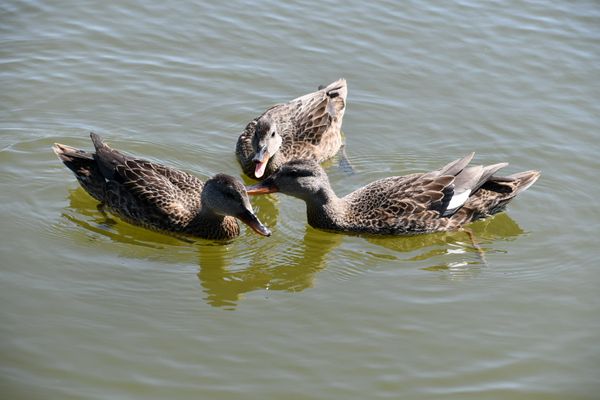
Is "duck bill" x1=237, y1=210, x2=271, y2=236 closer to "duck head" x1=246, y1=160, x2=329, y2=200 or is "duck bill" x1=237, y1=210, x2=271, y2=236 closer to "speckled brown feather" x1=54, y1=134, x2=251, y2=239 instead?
"speckled brown feather" x1=54, y1=134, x2=251, y2=239

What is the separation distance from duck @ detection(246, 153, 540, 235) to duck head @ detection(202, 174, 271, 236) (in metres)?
0.72

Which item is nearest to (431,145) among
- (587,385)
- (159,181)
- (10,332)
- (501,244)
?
(501,244)

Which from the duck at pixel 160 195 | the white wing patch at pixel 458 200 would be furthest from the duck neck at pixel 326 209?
the white wing patch at pixel 458 200

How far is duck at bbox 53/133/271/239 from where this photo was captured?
9719 mm

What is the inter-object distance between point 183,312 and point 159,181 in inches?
76.4

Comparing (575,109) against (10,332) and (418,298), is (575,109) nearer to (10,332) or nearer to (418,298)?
(418,298)

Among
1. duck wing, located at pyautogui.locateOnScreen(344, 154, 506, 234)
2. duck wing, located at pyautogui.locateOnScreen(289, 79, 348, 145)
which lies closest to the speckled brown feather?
duck wing, located at pyautogui.locateOnScreen(344, 154, 506, 234)

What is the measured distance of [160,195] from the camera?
10.0m

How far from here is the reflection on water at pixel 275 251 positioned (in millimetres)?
9422

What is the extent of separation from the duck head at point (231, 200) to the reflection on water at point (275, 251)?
0.38 meters

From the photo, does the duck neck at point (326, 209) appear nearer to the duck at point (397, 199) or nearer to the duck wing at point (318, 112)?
the duck at point (397, 199)

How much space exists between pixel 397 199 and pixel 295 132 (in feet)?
7.31

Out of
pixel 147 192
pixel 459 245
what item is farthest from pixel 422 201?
pixel 147 192

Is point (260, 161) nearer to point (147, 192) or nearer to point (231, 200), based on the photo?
point (231, 200)
